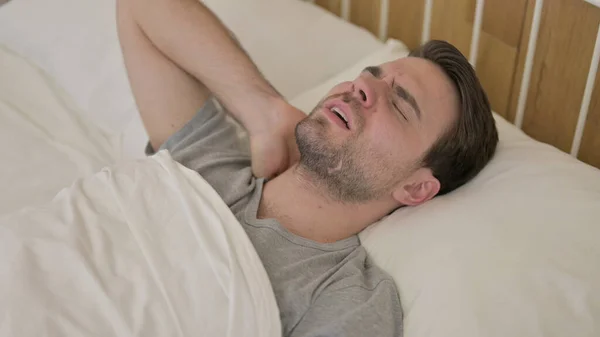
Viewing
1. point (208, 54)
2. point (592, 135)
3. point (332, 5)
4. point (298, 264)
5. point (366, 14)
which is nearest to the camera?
point (298, 264)

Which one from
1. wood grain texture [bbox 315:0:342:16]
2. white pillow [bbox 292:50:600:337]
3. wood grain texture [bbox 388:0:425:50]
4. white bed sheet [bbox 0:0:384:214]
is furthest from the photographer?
wood grain texture [bbox 315:0:342:16]

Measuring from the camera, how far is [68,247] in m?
1.03

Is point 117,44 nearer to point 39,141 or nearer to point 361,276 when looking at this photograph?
point 39,141

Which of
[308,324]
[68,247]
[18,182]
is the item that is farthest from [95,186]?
[308,324]

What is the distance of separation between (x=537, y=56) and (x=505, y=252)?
18.3 inches

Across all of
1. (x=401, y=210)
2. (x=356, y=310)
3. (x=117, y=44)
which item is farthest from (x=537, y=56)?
(x=117, y=44)

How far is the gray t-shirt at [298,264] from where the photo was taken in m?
1.01

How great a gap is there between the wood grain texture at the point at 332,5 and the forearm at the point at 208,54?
564mm

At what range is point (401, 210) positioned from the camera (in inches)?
47.4

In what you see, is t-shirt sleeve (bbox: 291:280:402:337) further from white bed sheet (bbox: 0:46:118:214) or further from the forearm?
white bed sheet (bbox: 0:46:118:214)

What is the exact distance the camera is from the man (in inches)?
42.4

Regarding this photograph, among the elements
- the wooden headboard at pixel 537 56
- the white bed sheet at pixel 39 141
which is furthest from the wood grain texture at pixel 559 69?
the white bed sheet at pixel 39 141

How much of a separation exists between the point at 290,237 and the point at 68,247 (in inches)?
14.3

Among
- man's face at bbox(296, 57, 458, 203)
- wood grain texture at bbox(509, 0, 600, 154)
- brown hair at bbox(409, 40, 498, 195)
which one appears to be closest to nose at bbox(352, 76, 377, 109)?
man's face at bbox(296, 57, 458, 203)
